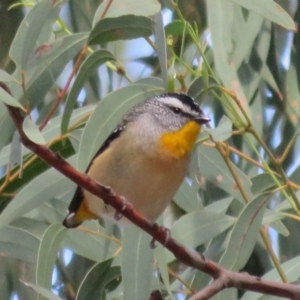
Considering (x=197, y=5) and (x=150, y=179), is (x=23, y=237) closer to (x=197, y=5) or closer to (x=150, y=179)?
(x=150, y=179)

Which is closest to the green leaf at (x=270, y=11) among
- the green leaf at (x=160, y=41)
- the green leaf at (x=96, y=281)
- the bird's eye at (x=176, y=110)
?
the green leaf at (x=160, y=41)

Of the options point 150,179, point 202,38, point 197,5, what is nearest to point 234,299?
point 150,179

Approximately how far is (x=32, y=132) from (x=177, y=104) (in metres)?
0.65

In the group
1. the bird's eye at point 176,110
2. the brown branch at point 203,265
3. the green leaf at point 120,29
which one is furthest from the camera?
the bird's eye at point 176,110

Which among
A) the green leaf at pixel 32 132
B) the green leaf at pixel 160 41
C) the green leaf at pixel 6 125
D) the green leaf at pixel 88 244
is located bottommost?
the green leaf at pixel 88 244

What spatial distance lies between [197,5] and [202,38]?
0.18m

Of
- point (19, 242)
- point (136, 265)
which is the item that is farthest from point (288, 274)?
point (19, 242)

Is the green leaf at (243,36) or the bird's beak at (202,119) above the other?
the green leaf at (243,36)

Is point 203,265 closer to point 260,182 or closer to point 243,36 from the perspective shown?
point 260,182

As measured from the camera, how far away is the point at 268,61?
1.88 metres

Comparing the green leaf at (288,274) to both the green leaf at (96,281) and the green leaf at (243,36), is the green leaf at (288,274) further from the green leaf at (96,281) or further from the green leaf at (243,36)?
the green leaf at (243,36)

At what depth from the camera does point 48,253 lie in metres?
1.34

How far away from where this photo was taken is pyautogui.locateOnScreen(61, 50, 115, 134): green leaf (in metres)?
1.15

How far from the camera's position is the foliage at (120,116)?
1.18 metres
